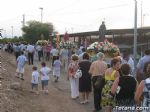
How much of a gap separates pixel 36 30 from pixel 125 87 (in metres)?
74.7

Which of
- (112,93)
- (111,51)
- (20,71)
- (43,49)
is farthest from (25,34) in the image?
(112,93)

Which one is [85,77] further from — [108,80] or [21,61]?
[21,61]

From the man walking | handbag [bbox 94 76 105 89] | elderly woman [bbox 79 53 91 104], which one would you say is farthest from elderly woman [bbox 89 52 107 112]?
the man walking

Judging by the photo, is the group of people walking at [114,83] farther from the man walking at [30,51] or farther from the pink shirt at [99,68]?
the man walking at [30,51]

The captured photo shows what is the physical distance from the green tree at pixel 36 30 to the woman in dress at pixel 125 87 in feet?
237

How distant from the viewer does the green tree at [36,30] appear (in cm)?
8294

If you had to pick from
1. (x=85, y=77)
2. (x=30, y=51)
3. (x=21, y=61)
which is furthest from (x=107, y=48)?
(x=30, y=51)

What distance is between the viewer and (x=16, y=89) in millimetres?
19719

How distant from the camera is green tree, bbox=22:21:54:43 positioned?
82938mm

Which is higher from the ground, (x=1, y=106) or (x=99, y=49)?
(x=99, y=49)

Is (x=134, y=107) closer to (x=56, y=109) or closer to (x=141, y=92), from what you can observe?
(x=141, y=92)

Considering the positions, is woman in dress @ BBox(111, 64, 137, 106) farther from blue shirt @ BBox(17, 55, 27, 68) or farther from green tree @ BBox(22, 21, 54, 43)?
green tree @ BBox(22, 21, 54, 43)

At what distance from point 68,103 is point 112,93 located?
611 centimetres

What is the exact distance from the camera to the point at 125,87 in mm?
10344
